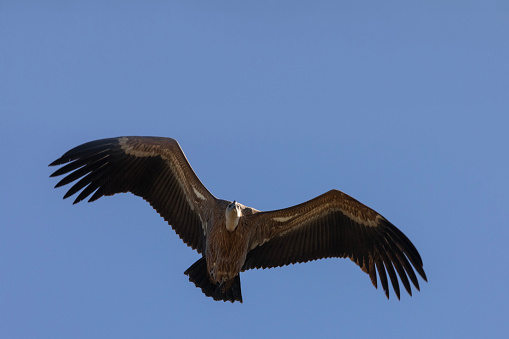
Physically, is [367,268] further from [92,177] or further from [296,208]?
[92,177]

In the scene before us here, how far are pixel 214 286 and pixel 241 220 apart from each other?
A: 3.71ft

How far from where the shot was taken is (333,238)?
11.0 meters

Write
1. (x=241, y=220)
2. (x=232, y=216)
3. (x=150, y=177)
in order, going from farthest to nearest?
(x=150, y=177)
(x=241, y=220)
(x=232, y=216)

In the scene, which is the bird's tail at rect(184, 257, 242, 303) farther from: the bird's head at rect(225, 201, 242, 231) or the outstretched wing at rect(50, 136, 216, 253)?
the bird's head at rect(225, 201, 242, 231)

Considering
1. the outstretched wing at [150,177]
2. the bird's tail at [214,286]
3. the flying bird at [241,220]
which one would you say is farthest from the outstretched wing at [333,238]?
the outstretched wing at [150,177]

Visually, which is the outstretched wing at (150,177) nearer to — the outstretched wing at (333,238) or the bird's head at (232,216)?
the bird's head at (232,216)

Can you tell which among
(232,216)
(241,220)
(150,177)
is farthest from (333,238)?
(150,177)

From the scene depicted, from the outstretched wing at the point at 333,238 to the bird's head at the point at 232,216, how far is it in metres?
0.64

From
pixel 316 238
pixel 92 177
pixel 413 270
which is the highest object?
pixel 92 177

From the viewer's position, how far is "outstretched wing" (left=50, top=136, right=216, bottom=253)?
10.6 metres

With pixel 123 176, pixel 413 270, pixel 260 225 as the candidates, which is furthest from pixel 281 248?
pixel 123 176

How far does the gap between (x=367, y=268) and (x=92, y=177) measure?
15.1 ft

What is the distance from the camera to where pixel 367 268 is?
35.5 ft

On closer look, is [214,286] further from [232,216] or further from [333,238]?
[333,238]
